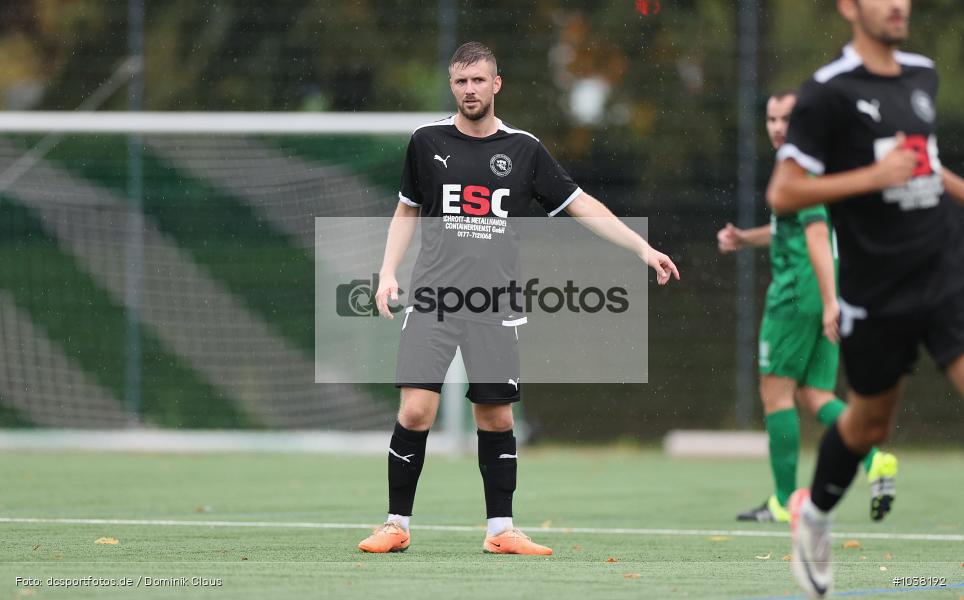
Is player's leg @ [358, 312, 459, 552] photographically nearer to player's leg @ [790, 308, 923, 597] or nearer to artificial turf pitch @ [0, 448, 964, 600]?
artificial turf pitch @ [0, 448, 964, 600]

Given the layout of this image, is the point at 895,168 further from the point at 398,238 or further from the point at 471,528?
the point at 471,528

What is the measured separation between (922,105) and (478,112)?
90.0 inches

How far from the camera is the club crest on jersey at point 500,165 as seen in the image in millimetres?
6652

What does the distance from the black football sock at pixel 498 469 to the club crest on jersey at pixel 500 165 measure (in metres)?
Result: 1.12

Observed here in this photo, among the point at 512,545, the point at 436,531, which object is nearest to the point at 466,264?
the point at 512,545

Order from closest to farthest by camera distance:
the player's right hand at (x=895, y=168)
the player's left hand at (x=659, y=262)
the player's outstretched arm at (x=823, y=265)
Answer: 1. the player's right hand at (x=895, y=168)
2. the player's outstretched arm at (x=823, y=265)
3. the player's left hand at (x=659, y=262)

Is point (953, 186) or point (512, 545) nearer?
point (953, 186)

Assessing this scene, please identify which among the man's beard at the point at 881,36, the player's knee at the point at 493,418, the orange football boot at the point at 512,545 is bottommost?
the orange football boot at the point at 512,545

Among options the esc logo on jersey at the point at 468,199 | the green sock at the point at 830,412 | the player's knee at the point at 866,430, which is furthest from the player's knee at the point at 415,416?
the green sock at the point at 830,412

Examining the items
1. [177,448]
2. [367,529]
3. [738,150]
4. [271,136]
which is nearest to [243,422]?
[177,448]

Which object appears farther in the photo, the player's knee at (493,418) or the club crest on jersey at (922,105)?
the player's knee at (493,418)

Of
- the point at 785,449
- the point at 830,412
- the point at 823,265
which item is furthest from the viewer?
the point at 785,449

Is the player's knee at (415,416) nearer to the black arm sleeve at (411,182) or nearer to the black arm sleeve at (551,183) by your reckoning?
the black arm sleeve at (411,182)

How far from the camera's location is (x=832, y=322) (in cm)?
555
